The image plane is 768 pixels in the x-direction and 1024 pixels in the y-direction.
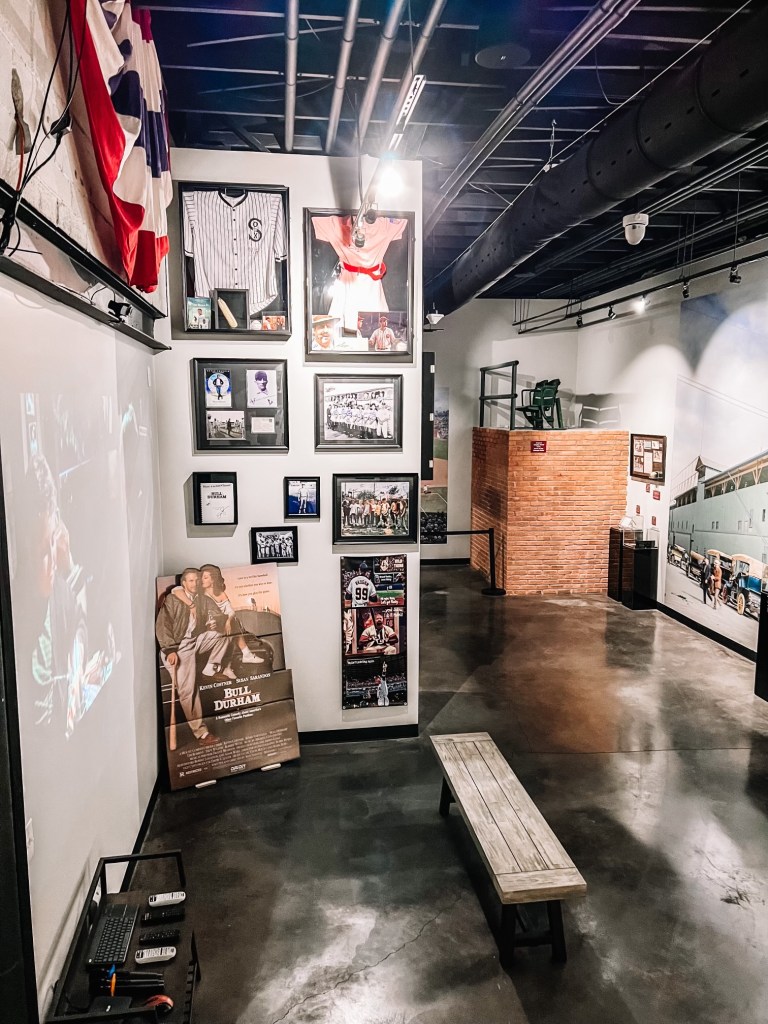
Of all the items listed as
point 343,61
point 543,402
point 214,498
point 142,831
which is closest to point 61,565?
point 142,831

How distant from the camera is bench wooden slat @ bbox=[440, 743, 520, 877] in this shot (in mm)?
2777

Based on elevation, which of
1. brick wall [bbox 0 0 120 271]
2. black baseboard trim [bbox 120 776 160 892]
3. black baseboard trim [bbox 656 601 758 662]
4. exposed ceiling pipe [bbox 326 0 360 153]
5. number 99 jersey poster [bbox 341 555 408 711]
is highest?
exposed ceiling pipe [bbox 326 0 360 153]

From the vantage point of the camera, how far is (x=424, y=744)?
466 cm

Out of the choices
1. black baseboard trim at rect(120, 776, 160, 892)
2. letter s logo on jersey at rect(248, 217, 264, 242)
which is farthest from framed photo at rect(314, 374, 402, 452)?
black baseboard trim at rect(120, 776, 160, 892)

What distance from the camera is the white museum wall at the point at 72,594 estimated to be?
6.28 ft

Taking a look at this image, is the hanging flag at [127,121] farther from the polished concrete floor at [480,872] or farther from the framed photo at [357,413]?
the polished concrete floor at [480,872]

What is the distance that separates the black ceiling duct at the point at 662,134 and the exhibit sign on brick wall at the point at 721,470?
8.27ft

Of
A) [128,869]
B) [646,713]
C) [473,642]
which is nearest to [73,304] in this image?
[128,869]

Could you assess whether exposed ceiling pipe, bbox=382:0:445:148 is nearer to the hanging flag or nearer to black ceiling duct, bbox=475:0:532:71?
black ceiling duct, bbox=475:0:532:71

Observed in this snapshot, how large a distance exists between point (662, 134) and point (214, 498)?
3.09 m

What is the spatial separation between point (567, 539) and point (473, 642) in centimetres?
255

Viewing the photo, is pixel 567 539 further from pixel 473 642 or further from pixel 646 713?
pixel 646 713

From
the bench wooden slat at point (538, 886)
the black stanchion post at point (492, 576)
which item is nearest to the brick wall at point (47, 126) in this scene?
the bench wooden slat at point (538, 886)

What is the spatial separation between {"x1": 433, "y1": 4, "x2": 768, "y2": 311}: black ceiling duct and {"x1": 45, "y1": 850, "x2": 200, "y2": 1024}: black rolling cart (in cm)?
380
